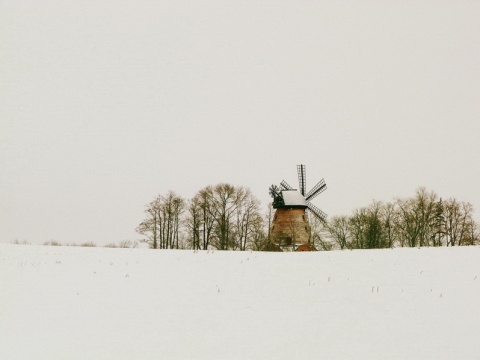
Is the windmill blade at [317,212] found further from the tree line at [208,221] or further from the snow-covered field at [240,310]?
the snow-covered field at [240,310]

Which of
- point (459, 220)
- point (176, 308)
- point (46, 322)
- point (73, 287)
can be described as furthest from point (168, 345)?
point (459, 220)

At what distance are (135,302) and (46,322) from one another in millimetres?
1834

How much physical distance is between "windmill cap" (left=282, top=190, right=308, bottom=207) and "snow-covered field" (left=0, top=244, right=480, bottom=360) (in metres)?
33.9

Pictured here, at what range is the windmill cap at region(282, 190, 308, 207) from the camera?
157 ft

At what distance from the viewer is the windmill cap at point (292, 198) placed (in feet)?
157

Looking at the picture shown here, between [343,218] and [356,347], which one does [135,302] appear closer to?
[356,347]

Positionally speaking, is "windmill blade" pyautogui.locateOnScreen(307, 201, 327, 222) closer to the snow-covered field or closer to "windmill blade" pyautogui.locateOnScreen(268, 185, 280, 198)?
"windmill blade" pyautogui.locateOnScreen(268, 185, 280, 198)

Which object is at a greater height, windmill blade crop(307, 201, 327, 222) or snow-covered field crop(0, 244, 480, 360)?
windmill blade crop(307, 201, 327, 222)

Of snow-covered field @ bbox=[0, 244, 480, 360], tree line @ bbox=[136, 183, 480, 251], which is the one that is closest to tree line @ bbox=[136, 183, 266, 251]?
tree line @ bbox=[136, 183, 480, 251]

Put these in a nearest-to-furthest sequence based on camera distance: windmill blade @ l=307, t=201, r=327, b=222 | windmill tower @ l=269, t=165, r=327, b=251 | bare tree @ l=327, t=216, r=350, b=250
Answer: windmill tower @ l=269, t=165, r=327, b=251, windmill blade @ l=307, t=201, r=327, b=222, bare tree @ l=327, t=216, r=350, b=250

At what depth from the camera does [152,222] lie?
171 ft

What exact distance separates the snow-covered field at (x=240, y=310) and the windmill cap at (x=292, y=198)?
111ft

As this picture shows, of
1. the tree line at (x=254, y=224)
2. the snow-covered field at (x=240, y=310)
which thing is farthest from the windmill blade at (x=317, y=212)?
the snow-covered field at (x=240, y=310)

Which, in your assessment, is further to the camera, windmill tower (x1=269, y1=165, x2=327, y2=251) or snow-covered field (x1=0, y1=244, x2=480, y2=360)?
windmill tower (x1=269, y1=165, x2=327, y2=251)
